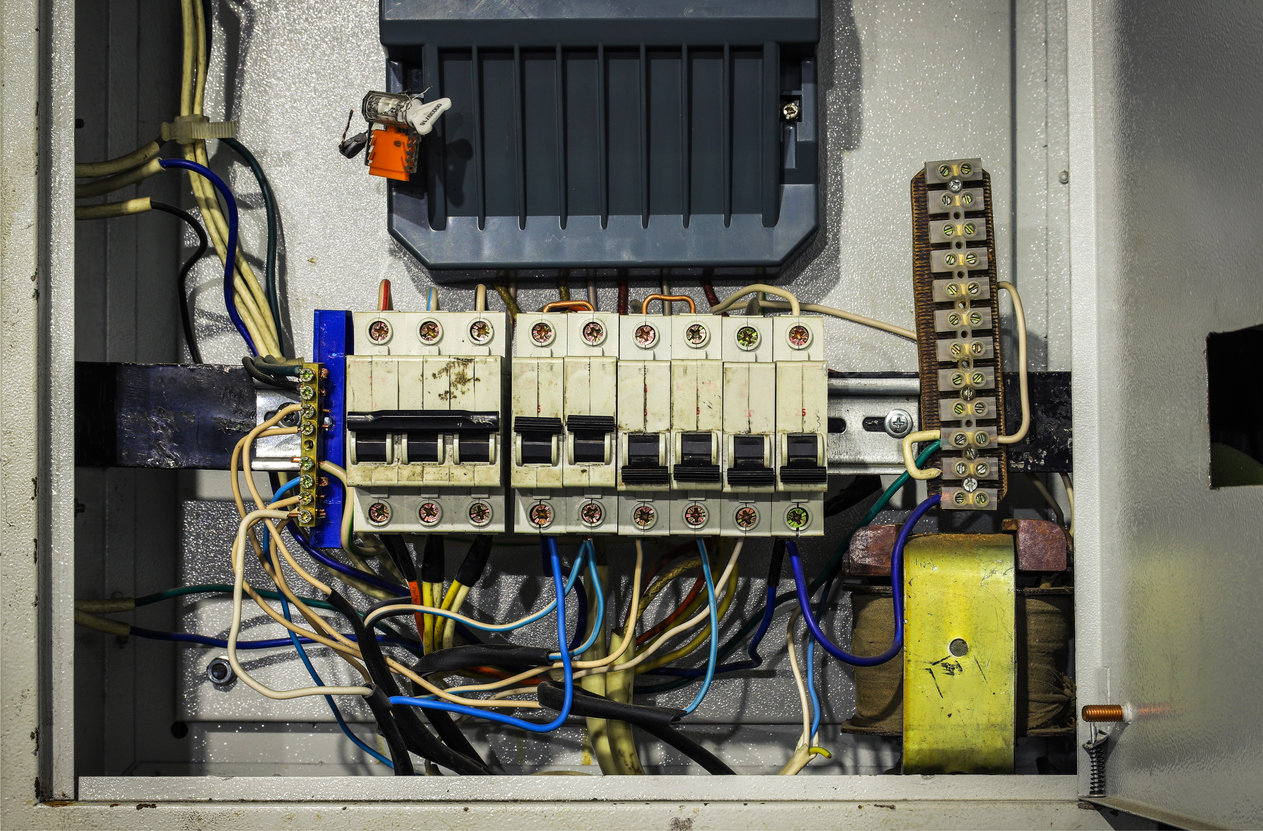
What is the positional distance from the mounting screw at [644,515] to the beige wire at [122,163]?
0.80 m

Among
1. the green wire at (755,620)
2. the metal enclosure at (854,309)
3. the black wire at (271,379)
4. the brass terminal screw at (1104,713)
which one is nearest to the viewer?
the metal enclosure at (854,309)

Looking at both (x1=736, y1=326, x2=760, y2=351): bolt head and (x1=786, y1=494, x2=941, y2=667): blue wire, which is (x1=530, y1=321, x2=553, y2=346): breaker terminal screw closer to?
(x1=736, y1=326, x2=760, y2=351): bolt head

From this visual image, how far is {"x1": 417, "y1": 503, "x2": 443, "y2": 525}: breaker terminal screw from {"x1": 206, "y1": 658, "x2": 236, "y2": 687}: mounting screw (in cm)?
47

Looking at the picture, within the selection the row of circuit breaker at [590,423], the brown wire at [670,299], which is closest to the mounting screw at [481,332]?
the row of circuit breaker at [590,423]

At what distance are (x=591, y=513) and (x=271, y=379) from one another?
43cm

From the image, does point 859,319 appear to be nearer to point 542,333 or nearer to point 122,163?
point 542,333

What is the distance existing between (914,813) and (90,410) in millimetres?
1073

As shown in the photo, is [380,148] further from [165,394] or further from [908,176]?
[908,176]

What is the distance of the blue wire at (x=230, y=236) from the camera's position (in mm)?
→ 1049

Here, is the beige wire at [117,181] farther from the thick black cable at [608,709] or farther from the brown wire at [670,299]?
the thick black cable at [608,709]

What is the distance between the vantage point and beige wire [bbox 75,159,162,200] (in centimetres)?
105

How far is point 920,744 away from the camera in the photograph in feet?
3.04

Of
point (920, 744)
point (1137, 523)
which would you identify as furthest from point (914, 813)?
point (1137, 523)

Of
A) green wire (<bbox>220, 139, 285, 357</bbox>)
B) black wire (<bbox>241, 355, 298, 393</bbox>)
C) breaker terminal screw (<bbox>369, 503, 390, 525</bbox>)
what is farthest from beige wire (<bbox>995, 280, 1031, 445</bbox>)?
green wire (<bbox>220, 139, 285, 357</bbox>)
